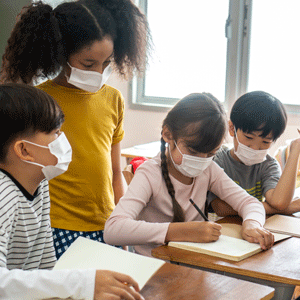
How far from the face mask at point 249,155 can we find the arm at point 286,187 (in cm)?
11

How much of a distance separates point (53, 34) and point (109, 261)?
81cm

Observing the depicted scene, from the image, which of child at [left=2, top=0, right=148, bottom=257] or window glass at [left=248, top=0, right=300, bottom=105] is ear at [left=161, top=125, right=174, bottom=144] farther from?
window glass at [left=248, top=0, right=300, bottom=105]

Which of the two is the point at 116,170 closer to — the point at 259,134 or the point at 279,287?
the point at 259,134

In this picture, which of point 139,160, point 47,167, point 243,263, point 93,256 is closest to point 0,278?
point 93,256

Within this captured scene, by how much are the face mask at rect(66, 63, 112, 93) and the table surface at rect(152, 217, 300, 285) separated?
62cm

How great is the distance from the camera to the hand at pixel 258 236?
3.73ft

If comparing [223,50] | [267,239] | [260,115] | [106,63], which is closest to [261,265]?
[267,239]

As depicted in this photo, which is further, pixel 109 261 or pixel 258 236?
pixel 258 236

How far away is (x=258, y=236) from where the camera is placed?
3.80 ft

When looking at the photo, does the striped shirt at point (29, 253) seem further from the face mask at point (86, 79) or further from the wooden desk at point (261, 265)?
the face mask at point (86, 79)

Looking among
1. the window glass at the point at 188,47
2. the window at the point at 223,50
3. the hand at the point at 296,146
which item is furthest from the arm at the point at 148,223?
the window glass at the point at 188,47

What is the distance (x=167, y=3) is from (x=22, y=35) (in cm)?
Answer: 289

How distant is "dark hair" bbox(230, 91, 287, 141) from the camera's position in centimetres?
158

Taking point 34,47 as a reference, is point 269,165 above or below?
below
